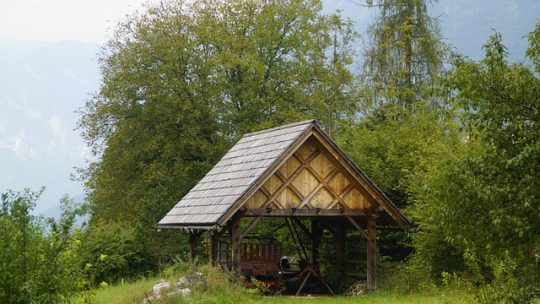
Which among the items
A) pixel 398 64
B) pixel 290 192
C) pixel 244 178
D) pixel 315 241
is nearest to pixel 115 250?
pixel 315 241

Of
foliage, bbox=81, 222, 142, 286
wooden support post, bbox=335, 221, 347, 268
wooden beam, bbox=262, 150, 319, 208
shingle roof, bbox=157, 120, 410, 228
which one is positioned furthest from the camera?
foliage, bbox=81, 222, 142, 286

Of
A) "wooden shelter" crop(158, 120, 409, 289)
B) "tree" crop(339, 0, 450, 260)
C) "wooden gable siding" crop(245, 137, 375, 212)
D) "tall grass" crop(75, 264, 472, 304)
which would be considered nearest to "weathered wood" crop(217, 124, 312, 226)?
"wooden shelter" crop(158, 120, 409, 289)

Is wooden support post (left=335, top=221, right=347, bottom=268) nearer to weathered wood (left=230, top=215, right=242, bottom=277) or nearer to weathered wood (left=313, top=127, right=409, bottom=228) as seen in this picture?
weathered wood (left=313, top=127, right=409, bottom=228)

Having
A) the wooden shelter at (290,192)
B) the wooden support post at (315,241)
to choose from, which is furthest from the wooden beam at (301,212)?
the wooden support post at (315,241)

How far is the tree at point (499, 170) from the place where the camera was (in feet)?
32.4

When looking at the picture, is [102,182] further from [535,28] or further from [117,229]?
[535,28]

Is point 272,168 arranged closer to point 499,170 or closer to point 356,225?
point 356,225

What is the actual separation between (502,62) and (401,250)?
15.3 metres

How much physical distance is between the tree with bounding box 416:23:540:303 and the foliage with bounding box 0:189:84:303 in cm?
503

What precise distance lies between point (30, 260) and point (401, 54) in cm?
3171

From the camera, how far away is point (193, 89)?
1474 inches

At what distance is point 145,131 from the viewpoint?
3688cm

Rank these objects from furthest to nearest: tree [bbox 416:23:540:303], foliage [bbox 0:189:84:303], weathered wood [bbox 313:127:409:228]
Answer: weathered wood [bbox 313:127:409:228], foliage [bbox 0:189:84:303], tree [bbox 416:23:540:303]

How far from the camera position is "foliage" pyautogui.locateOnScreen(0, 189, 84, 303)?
11469mm
